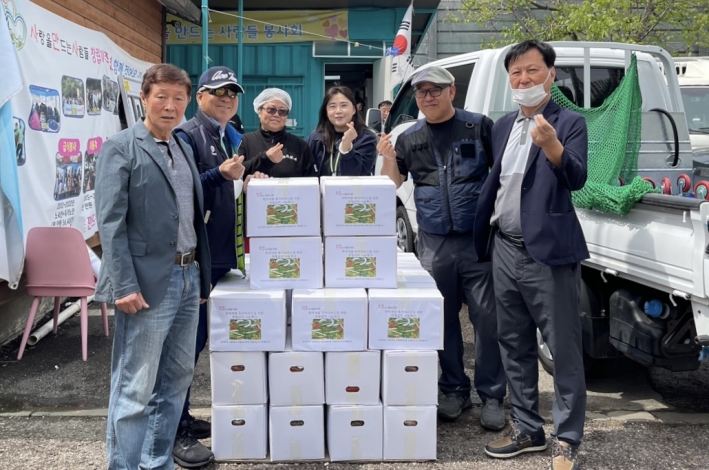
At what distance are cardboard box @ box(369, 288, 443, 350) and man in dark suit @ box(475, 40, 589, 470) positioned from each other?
0.37 meters

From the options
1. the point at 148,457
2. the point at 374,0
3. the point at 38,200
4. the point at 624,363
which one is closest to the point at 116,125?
the point at 38,200

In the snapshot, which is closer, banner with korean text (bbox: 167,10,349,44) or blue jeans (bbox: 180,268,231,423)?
blue jeans (bbox: 180,268,231,423)

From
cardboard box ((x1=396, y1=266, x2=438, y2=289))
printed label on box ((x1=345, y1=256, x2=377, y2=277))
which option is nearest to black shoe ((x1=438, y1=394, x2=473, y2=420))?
cardboard box ((x1=396, y1=266, x2=438, y2=289))

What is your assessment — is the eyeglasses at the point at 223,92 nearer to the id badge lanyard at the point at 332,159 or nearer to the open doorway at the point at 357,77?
the id badge lanyard at the point at 332,159

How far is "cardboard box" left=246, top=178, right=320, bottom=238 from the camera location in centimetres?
344

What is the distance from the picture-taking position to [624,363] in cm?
→ 496

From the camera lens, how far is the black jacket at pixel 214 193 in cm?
342

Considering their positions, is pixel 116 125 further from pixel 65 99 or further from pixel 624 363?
pixel 624 363

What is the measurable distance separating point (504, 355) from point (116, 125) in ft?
17.4

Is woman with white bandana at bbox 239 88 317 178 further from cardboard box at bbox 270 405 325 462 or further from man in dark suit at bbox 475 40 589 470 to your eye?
cardboard box at bbox 270 405 325 462

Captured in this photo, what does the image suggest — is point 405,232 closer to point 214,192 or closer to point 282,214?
point 282,214

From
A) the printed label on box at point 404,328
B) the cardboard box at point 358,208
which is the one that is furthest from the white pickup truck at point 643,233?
the cardboard box at point 358,208

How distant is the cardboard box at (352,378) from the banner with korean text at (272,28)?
385 inches

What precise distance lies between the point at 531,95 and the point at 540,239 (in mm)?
678
